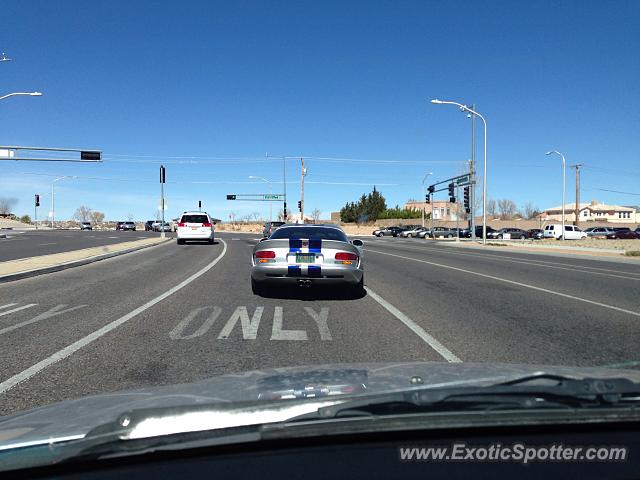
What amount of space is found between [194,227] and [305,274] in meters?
24.7

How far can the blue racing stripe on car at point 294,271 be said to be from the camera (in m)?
9.72

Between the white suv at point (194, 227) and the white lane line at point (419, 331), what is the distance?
78.2ft

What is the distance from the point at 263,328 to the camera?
24.4 feet

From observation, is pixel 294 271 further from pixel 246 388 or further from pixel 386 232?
pixel 386 232

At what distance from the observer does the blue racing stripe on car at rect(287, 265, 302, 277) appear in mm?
9719

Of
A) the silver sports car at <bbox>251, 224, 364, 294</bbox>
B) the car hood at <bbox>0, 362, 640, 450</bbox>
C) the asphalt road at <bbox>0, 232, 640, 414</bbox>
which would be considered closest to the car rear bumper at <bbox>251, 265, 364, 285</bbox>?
the silver sports car at <bbox>251, 224, 364, 294</bbox>

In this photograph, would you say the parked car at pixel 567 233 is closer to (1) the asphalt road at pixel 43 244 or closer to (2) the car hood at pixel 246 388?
(1) the asphalt road at pixel 43 244

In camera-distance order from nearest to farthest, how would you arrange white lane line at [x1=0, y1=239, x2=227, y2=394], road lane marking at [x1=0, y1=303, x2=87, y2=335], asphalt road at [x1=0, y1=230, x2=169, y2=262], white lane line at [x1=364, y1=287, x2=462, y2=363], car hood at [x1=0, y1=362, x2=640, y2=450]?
car hood at [x1=0, y1=362, x2=640, y2=450]
white lane line at [x1=0, y1=239, x2=227, y2=394]
white lane line at [x1=364, y1=287, x2=462, y2=363]
road lane marking at [x1=0, y1=303, x2=87, y2=335]
asphalt road at [x1=0, y1=230, x2=169, y2=262]

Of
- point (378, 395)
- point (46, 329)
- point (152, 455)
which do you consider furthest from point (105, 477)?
point (46, 329)

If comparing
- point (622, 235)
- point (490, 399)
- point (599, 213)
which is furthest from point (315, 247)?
point (599, 213)

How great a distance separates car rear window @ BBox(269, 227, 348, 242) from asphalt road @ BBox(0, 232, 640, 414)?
1189 millimetres

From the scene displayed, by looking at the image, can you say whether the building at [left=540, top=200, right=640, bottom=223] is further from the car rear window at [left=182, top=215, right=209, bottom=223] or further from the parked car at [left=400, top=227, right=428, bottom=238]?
the car rear window at [left=182, top=215, right=209, bottom=223]

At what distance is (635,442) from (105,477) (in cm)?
202

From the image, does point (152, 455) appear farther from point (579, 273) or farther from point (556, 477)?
point (579, 273)
